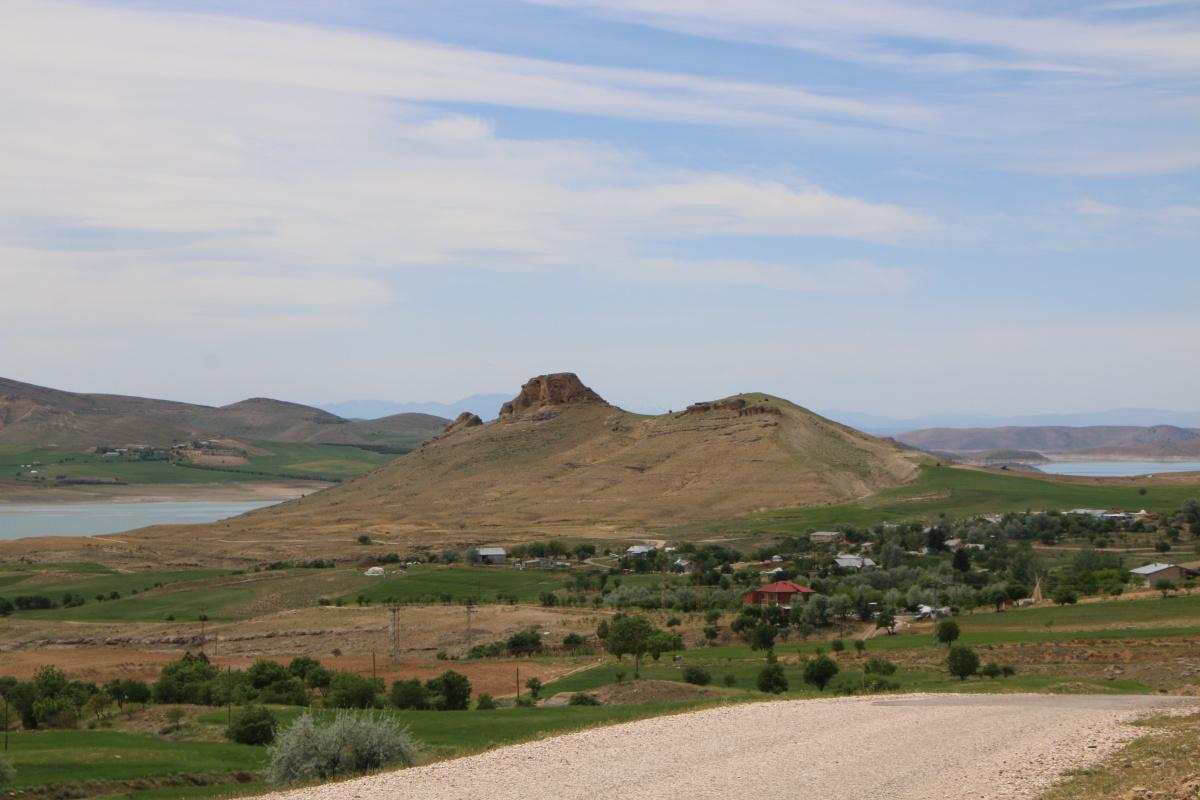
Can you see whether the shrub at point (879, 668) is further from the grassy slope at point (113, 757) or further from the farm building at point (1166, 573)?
the farm building at point (1166, 573)

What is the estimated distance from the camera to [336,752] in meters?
17.7

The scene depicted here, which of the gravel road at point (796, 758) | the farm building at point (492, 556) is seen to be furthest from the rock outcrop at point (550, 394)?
the gravel road at point (796, 758)

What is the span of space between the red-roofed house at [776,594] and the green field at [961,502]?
34.7 metres

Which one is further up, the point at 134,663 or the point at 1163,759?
the point at 1163,759

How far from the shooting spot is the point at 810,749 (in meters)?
16.5

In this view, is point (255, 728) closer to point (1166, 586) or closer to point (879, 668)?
point (879, 668)

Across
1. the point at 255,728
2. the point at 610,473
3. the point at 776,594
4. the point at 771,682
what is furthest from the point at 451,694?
the point at 610,473

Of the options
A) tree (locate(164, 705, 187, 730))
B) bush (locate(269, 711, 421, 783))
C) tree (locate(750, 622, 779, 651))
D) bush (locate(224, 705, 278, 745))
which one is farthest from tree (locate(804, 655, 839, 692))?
tree (locate(164, 705, 187, 730))

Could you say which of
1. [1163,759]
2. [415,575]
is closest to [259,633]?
[415,575]

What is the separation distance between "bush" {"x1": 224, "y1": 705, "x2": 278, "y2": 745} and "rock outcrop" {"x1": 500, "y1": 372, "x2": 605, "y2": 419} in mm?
144880

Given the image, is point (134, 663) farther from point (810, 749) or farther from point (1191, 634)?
point (1191, 634)

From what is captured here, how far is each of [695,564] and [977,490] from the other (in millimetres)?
46722

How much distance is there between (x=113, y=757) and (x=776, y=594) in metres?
→ 42.9

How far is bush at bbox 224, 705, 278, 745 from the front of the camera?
82.3 ft
